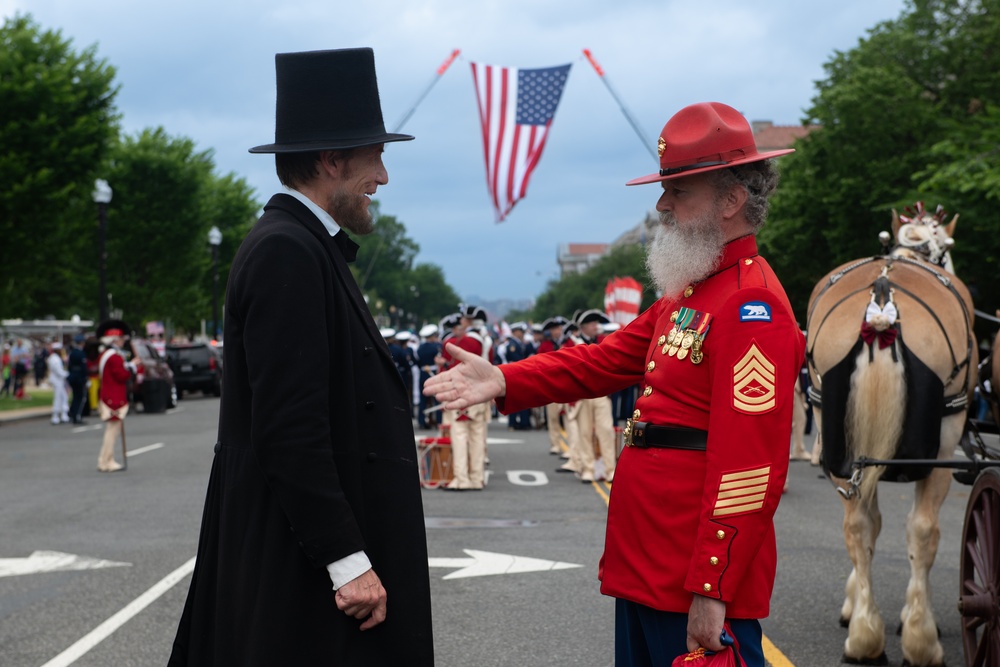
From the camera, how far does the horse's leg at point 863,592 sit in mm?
5789

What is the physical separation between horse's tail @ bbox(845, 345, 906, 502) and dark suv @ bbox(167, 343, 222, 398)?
33257mm

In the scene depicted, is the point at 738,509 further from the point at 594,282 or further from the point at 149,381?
the point at 594,282

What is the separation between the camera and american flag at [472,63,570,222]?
88.8ft

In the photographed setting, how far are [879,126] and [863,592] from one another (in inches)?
1355

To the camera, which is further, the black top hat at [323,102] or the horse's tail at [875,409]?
the horse's tail at [875,409]

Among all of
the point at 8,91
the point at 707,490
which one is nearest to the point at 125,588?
the point at 707,490

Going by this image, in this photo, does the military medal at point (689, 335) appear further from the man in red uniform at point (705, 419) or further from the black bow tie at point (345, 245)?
the black bow tie at point (345, 245)

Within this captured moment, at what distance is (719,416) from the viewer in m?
3.02

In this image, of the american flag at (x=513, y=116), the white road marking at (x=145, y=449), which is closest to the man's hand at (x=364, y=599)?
the white road marking at (x=145, y=449)

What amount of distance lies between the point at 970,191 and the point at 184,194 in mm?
36356

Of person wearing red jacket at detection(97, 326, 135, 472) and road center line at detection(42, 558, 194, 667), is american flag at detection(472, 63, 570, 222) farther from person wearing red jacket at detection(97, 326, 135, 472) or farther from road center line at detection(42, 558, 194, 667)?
road center line at detection(42, 558, 194, 667)

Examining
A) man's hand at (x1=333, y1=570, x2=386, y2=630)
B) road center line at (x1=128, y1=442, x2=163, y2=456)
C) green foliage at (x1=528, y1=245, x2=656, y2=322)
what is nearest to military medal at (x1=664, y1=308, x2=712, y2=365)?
man's hand at (x1=333, y1=570, x2=386, y2=630)

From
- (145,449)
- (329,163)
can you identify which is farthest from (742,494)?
(145,449)

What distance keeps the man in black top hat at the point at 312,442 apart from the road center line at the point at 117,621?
3.25m
